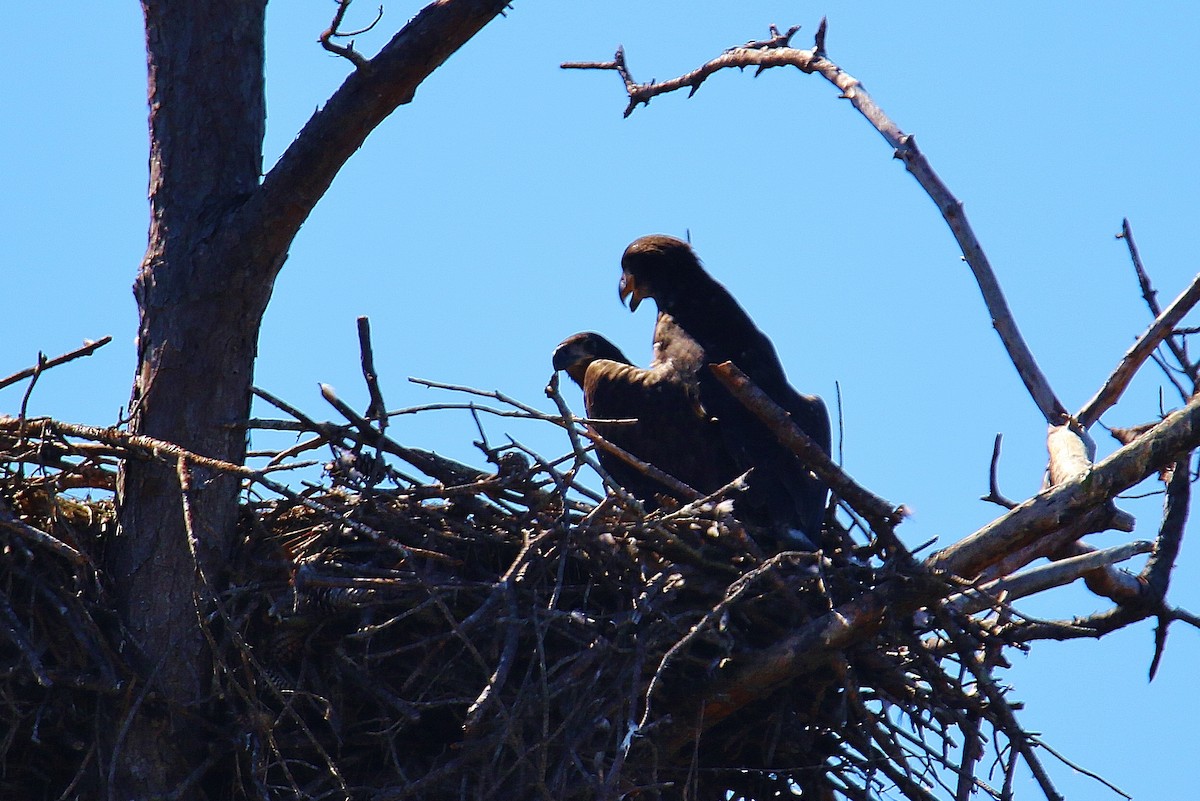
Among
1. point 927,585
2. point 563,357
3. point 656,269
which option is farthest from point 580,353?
point 927,585

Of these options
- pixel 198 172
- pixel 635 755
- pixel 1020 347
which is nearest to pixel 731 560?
pixel 635 755

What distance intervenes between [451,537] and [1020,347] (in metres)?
2.09

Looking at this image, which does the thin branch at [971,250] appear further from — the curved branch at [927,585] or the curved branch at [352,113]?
the curved branch at [352,113]

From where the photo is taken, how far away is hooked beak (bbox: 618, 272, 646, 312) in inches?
292

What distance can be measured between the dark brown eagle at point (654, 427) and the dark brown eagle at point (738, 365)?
6 centimetres

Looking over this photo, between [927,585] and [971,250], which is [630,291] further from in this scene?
[927,585]

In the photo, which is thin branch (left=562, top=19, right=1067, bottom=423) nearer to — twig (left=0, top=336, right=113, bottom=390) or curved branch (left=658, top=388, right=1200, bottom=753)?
curved branch (left=658, top=388, right=1200, bottom=753)

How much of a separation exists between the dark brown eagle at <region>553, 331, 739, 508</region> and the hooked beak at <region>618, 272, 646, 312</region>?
0.75 metres

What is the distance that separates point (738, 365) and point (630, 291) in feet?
4.04

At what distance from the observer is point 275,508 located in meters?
4.84

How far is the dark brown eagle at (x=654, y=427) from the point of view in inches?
241

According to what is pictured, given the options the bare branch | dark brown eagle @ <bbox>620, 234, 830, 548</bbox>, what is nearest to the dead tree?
the bare branch

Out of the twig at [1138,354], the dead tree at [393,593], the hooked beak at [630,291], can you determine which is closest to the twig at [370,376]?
the dead tree at [393,593]

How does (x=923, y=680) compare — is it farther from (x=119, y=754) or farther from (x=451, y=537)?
(x=119, y=754)
